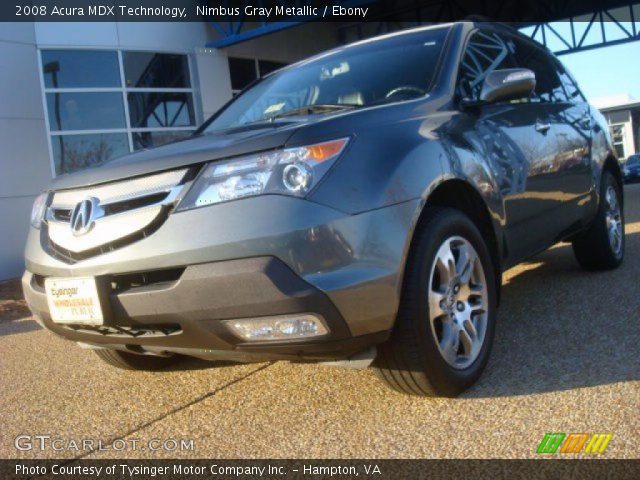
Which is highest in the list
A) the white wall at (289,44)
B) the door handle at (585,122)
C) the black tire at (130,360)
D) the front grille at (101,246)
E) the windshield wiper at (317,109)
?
Answer: the white wall at (289,44)

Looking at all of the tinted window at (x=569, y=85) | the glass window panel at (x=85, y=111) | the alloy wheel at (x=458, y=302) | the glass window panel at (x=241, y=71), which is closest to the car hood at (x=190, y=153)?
the alloy wheel at (x=458, y=302)

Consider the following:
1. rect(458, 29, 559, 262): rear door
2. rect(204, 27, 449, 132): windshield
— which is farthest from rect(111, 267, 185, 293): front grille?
rect(458, 29, 559, 262): rear door

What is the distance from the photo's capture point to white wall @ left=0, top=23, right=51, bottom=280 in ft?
34.7

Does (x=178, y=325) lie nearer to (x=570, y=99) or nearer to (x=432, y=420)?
(x=432, y=420)

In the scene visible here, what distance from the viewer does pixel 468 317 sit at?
2789mm

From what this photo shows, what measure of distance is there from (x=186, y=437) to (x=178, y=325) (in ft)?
1.63

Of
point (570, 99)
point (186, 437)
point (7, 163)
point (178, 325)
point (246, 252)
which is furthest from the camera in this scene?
point (7, 163)

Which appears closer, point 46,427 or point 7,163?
point 46,427

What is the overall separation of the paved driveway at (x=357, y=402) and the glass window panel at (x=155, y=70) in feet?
29.6

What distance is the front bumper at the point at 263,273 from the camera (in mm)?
2199

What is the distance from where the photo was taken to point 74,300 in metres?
2.50

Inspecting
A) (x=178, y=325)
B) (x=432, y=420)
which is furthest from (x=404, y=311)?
(x=178, y=325)

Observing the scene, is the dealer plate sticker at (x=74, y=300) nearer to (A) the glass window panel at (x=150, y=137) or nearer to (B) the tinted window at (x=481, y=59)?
(B) the tinted window at (x=481, y=59)

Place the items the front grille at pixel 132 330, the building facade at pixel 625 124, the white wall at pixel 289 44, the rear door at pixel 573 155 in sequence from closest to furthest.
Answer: the front grille at pixel 132 330 < the rear door at pixel 573 155 < the white wall at pixel 289 44 < the building facade at pixel 625 124
